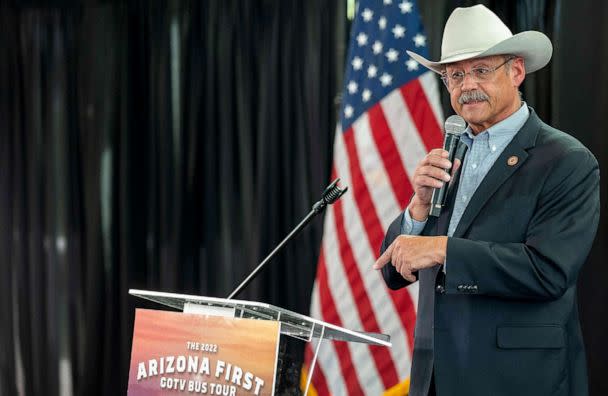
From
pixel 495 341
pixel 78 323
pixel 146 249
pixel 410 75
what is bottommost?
pixel 78 323

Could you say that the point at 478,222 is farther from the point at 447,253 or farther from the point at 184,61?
the point at 184,61

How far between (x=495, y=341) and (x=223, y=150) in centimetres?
261

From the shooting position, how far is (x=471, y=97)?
2.15 meters

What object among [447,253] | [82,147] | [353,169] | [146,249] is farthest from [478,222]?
[82,147]

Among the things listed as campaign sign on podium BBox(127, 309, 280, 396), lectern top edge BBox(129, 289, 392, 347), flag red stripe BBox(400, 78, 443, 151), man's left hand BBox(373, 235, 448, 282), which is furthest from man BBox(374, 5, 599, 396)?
flag red stripe BBox(400, 78, 443, 151)

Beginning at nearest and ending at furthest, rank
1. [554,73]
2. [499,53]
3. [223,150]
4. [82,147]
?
1. [499,53]
2. [554,73]
3. [223,150]
4. [82,147]

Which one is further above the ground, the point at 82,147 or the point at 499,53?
the point at 499,53

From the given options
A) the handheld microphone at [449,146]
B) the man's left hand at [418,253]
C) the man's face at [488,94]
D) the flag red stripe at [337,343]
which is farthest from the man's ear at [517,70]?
the flag red stripe at [337,343]

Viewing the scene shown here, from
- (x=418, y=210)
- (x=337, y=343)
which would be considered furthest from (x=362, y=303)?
(x=418, y=210)

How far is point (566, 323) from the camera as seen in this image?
6.59 ft

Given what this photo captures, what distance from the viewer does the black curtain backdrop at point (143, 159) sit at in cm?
425

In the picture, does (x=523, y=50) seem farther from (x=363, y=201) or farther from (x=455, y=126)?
(x=363, y=201)

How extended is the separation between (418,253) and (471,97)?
0.47m

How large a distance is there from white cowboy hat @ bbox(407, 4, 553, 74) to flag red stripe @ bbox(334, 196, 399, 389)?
1.38m
